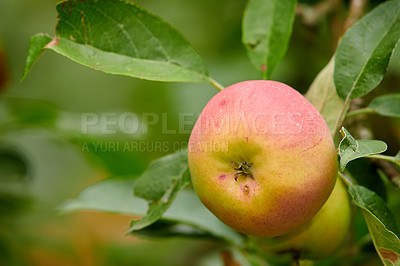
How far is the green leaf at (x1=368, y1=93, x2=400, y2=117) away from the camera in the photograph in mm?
936

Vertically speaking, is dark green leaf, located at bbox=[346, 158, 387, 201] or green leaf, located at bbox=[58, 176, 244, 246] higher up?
dark green leaf, located at bbox=[346, 158, 387, 201]

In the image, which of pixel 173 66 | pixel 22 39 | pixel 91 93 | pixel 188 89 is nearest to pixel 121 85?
pixel 91 93

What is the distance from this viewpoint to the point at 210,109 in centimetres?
74

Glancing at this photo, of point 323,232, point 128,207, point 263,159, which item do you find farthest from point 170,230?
point 263,159

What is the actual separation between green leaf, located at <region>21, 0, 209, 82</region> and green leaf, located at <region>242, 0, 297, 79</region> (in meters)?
0.14

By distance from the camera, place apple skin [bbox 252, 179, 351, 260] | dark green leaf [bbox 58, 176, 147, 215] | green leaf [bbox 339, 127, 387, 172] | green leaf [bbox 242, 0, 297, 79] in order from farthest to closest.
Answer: dark green leaf [bbox 58, 176, 147, 215], green leaf [bbox 242, 0, 297, 79], apple skin [bbox 252, 179, 351, 260], green leaf [bbox 339, 127, 387, 172]

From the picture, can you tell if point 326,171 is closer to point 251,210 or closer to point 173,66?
point 251,210

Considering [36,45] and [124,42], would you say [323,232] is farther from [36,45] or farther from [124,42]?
[36,45]

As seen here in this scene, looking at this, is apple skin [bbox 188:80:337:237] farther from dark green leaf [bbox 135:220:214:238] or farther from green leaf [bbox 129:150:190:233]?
dark green leaf [bbox 135:220:214:238]

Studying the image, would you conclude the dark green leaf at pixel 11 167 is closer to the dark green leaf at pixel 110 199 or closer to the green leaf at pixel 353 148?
the dark green leaf at pixel 110 199

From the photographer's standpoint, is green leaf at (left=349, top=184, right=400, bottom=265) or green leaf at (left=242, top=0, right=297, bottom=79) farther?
green leaf at (left=242, top=0, right=297, bottom=79)

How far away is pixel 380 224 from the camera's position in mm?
724

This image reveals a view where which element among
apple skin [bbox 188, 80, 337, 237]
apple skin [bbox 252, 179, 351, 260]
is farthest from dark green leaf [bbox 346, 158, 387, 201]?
apple skin [bbox 188, 80, 337, 237]

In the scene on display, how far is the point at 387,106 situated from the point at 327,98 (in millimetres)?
146
